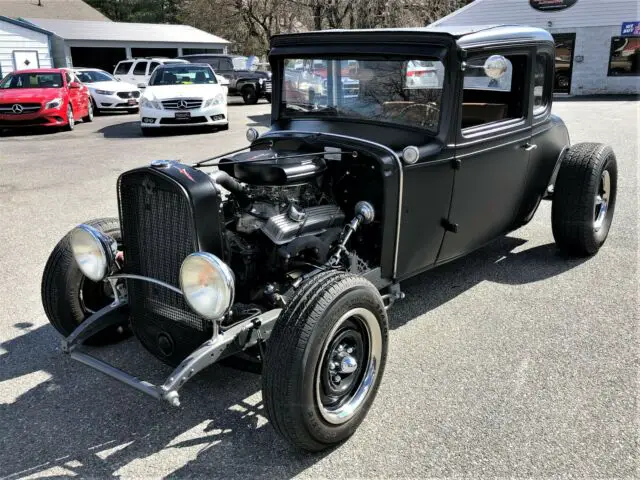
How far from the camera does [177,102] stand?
515 inches

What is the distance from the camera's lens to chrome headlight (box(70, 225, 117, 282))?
119 inches

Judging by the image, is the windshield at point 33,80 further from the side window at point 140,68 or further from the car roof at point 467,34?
the car roof at point 467,34

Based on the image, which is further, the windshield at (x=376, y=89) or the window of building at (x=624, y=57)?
the window of building at (x=624, y=57)

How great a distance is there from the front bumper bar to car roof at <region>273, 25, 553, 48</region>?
1.95 metres

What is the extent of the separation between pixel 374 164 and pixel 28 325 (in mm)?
2647

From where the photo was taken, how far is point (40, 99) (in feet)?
45.8

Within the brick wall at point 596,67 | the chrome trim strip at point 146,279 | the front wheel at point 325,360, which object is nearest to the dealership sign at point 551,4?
the brick wall at point 596,67

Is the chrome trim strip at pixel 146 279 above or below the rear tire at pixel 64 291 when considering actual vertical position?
above

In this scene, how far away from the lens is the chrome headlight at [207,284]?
8.28 feet

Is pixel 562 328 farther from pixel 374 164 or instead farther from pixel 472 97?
pixel 472 97

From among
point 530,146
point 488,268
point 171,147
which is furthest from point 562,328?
point 171,147

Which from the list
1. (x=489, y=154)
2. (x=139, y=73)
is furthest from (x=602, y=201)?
(x=139, y=73)

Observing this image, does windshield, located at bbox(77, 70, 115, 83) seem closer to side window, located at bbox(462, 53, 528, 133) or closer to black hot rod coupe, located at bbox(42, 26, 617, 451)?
black hot rod coupe, located at bbox(42, 26, 617, 451)

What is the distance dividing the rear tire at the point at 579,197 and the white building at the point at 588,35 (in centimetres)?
2008
